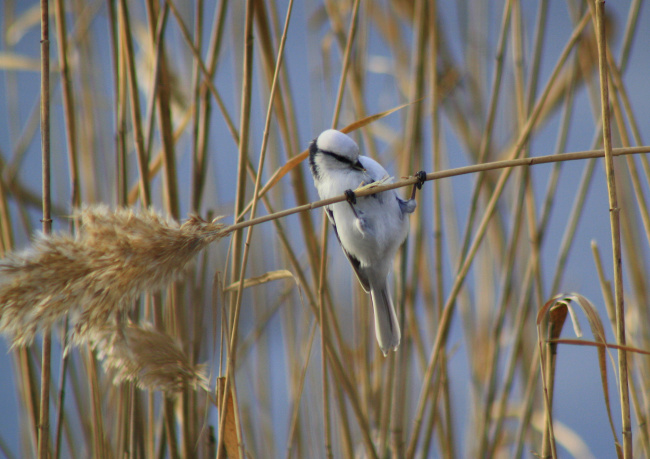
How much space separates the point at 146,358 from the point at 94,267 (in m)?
0.26

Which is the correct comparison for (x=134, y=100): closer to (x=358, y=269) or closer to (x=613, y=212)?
(x=358, y=269)

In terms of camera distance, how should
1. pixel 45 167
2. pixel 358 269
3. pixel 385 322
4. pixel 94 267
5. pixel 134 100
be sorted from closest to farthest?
1. pixel 94 267
2. pixel 45 167
3. pixel 134 100
4. pixel 385 322
5. pixel 358 269

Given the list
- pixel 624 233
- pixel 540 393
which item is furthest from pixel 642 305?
pixel 540 393

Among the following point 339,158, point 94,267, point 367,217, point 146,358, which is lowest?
point 146,358

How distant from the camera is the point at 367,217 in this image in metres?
1.30

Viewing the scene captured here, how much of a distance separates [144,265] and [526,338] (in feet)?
4.37

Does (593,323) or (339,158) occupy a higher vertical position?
(339,158)

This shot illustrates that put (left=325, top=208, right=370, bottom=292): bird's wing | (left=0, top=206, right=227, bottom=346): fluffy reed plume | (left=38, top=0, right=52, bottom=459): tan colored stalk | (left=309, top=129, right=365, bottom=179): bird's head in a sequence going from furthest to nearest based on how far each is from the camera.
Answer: (left=325, top=208, right=370, bottom=292): bird's wing
(left=309, top=129, right=365, bottom=179): bird's head
(left=38, top=0, right=52, bottom=459): tan colored stalk
(left=0, top=206, right=227, bottom=346): fluffy reed plume

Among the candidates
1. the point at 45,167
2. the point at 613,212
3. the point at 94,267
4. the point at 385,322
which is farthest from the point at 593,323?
the point at 45,167

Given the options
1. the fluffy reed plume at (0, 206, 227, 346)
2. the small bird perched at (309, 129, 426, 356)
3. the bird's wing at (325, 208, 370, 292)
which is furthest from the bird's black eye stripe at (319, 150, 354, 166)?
the fluffy reed plume at (0, 206, 227, 346)

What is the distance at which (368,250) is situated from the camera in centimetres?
132

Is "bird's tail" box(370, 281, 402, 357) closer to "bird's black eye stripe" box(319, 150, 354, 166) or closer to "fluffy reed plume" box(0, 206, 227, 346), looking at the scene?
"bird's black eye stripe" box(319, 150, 354, 166)

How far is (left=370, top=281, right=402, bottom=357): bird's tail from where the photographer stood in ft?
3.96

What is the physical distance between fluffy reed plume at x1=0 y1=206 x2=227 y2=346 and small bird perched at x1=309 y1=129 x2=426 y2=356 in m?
0.52
